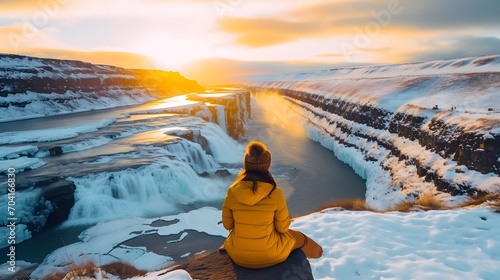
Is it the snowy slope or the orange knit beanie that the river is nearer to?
the orange knit beanie

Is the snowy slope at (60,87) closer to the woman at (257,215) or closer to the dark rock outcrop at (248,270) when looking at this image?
the dark rock outcrop at (248,270)

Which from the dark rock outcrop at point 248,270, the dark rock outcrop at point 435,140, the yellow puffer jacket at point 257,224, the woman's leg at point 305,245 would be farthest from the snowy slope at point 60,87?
the woman's leg at point 305,245

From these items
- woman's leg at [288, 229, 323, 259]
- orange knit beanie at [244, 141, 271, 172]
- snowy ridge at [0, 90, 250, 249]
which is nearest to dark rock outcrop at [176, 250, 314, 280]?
woman's leg at [288, 229, 323, 259]

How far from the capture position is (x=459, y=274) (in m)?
5.61

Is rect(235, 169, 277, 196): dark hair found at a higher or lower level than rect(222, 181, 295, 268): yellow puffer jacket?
higher

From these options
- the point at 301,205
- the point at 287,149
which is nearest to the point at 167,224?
the point at 301,205

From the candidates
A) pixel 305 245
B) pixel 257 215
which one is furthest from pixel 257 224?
pixel 305 245

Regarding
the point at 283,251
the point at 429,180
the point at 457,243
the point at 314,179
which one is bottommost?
the point at 314,179

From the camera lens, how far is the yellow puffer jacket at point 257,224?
4.27 meters

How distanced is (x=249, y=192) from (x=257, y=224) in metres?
0.55

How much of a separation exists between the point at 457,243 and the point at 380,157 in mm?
25590

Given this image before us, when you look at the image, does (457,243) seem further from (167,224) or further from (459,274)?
(167,224)

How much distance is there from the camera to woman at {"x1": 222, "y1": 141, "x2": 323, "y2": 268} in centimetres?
427

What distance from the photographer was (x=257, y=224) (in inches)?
173
